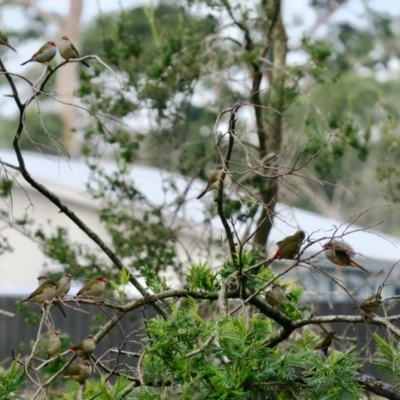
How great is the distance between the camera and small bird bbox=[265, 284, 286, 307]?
15.6 feet

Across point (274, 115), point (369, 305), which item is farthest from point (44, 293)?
point (274, 115)

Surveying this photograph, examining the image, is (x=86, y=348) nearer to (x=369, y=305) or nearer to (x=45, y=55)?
(x=369, y=305)

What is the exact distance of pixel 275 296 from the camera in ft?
15.7

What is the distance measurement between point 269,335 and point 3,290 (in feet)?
39.7

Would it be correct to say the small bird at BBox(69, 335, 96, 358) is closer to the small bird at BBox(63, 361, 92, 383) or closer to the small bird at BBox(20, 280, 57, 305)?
the small bird at BBox(63, 361, 92, 383)

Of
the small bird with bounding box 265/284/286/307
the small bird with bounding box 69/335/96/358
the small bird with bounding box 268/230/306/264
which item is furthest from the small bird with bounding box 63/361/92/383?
the small bird with bounding box 268/230/306/264

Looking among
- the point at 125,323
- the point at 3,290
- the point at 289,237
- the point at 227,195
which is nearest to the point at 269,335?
the point at 289,237

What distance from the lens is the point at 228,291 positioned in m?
4.64

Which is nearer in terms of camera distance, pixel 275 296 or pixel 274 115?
pixel 275 296

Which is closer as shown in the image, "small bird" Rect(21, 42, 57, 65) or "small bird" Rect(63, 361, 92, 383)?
"small bird" Rect(63, 361, 92, 383)

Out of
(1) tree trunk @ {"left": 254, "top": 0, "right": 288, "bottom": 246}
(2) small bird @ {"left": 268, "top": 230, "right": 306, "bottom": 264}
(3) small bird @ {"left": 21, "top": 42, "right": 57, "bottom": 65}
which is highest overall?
(1) tree trunk @ {"left": 254, "top": 0, "right": 288, "bottom": 246}

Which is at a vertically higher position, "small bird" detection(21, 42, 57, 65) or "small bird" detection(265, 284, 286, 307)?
"small bird" detection(21, 42, 57, 65)

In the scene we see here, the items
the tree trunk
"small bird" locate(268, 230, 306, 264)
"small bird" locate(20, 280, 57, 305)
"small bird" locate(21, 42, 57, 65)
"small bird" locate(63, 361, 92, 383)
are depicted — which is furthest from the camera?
the tree trunk

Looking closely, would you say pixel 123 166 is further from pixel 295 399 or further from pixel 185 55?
pixel 295 399
